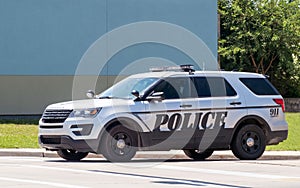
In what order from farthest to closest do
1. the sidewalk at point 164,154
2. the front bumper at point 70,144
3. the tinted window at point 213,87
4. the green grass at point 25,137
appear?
1. the green grass at point 25,137
2. the sidewalk at point 164,154
3. the tinted window at point 213,87
4. the front bumper at point 70,144

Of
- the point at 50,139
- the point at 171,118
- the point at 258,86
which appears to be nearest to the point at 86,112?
the point at 50,139

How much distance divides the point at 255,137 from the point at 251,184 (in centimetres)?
542

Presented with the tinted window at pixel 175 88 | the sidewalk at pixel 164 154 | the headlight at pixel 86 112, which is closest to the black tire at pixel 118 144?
the headlight at pixel 86 112

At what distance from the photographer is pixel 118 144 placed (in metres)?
16.6

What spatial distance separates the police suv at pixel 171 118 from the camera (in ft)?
54.4

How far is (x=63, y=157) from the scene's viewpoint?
1784 centimetres

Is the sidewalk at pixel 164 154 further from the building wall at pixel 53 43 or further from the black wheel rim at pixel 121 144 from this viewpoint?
the building wall at pixel 53 43

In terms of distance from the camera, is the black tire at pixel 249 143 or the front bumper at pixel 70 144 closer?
the front bumper at pixel 70 144

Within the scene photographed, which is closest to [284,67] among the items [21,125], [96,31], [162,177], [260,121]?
[96,31]

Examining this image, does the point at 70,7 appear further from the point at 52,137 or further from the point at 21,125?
the point at 52,137

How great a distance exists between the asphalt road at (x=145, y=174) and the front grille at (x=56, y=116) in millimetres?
927

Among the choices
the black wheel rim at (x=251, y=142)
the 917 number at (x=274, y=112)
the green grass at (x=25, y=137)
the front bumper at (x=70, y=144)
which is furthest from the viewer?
the green grass at (x=25, y=137)

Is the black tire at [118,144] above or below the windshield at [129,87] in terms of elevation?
below

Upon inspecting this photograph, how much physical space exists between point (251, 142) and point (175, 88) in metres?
2.24
